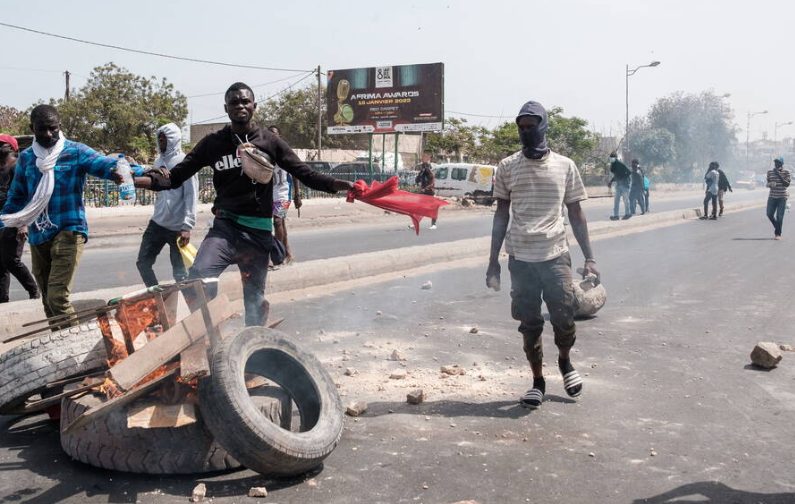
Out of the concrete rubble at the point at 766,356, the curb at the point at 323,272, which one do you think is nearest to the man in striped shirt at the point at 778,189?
the curb at the point at 323,272

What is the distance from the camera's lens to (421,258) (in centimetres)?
1146

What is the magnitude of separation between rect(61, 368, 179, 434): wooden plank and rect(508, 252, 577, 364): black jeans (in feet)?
7.04

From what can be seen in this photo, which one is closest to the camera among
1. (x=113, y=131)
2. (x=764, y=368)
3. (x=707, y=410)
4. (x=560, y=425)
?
(x=560, y=425)

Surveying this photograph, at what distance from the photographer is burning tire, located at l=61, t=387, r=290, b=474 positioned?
3463 millimetres

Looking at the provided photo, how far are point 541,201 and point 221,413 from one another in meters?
2.29

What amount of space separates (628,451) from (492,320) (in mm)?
3437

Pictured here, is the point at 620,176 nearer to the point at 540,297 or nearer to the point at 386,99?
the point at 540,297

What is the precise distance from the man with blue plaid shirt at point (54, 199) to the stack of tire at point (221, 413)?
1126mm

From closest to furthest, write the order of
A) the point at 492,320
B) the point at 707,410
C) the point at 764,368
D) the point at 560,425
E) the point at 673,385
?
the point at 560,425, the point at 707,410, the point at 673,385, the point at 764,368, the point at 492,320

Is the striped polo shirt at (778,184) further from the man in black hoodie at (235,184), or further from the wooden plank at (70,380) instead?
the wooden plank at (70,380)

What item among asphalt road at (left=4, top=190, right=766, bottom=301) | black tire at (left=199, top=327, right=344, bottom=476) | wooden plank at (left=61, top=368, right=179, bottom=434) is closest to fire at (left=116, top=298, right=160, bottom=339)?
wooden plank at (left=61, top=368, right=179, bottom=434)

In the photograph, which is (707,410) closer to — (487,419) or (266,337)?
(487,419)

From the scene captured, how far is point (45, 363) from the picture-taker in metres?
3.87

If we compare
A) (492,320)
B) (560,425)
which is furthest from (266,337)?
(492,320)
